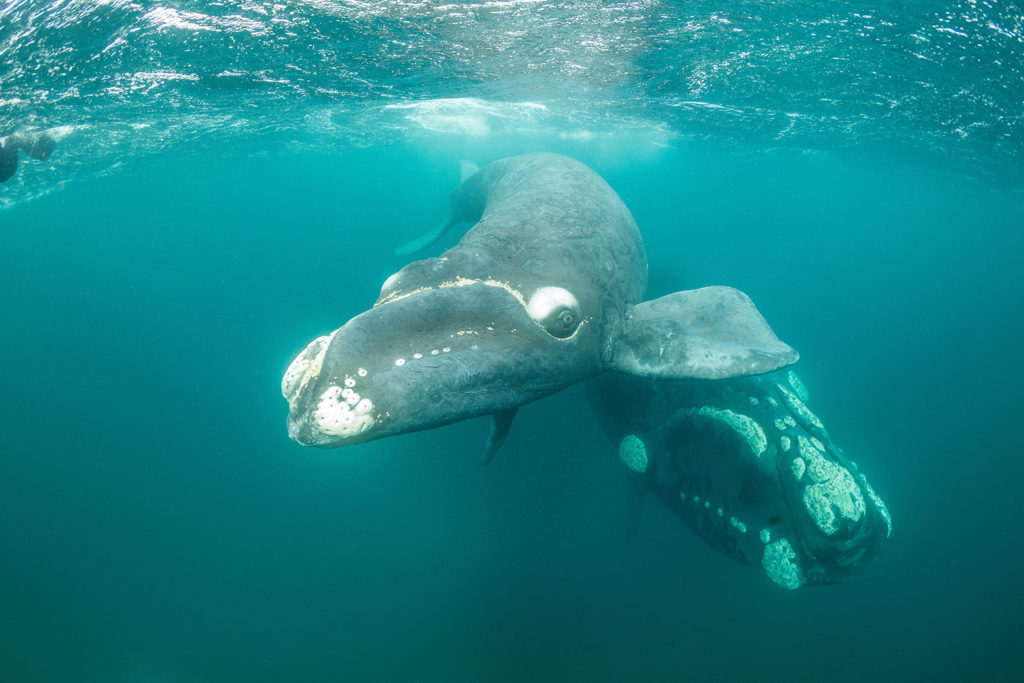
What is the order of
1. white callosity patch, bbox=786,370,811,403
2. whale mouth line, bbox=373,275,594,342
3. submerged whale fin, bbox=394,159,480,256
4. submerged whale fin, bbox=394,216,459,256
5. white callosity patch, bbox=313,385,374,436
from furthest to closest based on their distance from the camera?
1. submerged whale fin, bbox=394,216,459,256
2. submerged whale fin, bbox=394,159,480,256
3. white callosity patch, bbox=786,370,811,403
4. whale mouth line, bbox=373,275,594,342
5. white callosity patch, bbox=313,385,374,436

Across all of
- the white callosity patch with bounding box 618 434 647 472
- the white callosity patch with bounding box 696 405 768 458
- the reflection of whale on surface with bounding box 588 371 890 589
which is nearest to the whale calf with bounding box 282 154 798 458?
the white callosity patch with bounding box 696 405 768 458

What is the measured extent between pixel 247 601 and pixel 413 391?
11.5m

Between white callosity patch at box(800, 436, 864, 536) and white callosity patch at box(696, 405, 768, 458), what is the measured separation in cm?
61

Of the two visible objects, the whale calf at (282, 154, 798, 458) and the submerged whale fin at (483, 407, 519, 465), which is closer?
the whale calf at (282, 154, 798, 458)

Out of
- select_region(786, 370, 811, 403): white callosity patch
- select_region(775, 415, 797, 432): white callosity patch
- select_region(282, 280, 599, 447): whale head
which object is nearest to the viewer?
select_region(282, 280, 599, 447): whale head

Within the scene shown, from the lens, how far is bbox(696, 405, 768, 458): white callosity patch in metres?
6.70

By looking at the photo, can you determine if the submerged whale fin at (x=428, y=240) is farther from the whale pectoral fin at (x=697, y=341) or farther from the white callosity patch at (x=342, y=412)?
the white callosity patch at (x=342, y=412)

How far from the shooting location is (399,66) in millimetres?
14492

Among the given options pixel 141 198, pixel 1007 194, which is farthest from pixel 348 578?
pixel 141 198

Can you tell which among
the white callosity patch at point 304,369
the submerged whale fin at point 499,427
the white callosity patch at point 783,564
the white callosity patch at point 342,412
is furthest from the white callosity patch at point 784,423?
the white callosity patch at point 304,369

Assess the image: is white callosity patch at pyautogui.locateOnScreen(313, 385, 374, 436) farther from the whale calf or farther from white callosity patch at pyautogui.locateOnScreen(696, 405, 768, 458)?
white callosity patch at pyautogui.locateOnScreen(696, 405, 768, 458)

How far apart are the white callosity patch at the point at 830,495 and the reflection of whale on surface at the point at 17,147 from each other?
90.7ft

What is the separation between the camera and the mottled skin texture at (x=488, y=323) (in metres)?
3.48

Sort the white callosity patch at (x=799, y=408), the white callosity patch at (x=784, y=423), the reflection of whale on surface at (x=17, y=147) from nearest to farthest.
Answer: the white callosity patch at (x=784, y=423), the white callosity patch at (x=799, y=408), the reflection of whale on surface at (x=17, y=147)
